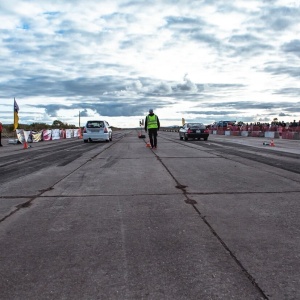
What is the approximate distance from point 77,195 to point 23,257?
302 centimetres

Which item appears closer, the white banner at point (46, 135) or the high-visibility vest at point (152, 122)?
the high-visibility vest at point (152, 122)

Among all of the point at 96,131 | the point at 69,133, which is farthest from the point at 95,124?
the point at 69,133

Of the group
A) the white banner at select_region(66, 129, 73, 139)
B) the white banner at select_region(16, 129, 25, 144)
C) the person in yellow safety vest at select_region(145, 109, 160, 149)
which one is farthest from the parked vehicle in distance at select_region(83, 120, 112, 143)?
the white banner at select_region(66, 129, 73, 139)

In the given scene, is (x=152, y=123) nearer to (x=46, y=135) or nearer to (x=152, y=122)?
(x=152, y=122)

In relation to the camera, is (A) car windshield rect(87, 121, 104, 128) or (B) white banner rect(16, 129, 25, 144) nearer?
(A) car windshield rect(87, 121, 104, 128)

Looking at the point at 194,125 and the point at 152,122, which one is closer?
the point at 152,122

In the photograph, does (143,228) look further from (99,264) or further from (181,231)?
(99,264)

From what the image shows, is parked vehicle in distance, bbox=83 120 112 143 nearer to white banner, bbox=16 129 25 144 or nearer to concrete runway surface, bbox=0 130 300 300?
white banner, bbox=16 129 25 144

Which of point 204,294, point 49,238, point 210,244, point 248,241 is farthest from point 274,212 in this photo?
point 49,238

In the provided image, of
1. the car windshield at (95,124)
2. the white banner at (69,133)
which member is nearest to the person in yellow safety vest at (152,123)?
Result: the car windshield at (95,124)

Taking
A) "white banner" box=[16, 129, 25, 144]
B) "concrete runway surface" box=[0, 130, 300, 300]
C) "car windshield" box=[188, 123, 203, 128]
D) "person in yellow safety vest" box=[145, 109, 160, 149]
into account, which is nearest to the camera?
"concrete runway surface" box=[0, 130, 300, 300]

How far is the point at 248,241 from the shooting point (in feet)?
13.4

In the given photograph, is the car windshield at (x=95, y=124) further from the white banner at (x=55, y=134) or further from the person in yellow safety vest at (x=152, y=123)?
the white banner at (x=55, y=134)

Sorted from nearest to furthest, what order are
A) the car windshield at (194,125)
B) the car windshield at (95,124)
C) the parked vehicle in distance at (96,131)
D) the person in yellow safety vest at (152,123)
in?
the person in yellow safety vest at (152,123) → the parked vehicle in distance at (96,131) → the car windshield at (95,124) → the car windshield at (194,125)
